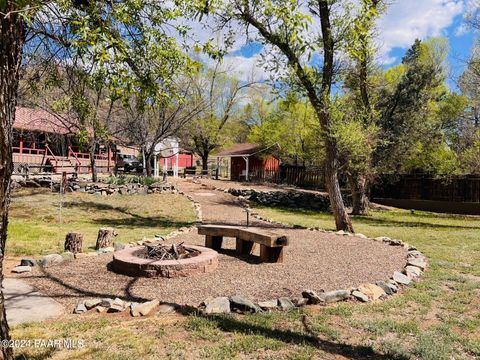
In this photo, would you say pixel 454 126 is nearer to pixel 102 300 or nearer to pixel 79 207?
pixel 79 207

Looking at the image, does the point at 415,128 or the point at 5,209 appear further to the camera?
the point at 415,128

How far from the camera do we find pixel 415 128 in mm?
20391

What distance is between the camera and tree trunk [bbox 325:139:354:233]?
475 inches

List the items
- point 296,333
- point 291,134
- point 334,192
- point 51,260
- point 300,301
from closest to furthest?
point 296,333 < point 300,301 < point 51,260 < point 334,192 < point 291,134

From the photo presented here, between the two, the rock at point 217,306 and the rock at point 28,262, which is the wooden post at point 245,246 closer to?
the rock at point 217,306

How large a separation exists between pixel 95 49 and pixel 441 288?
579cm

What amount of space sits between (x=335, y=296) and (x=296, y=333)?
1.44 metres

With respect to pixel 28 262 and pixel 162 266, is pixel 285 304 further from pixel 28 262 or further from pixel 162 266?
pixel 28 262

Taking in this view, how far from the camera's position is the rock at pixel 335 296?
5.30 metres

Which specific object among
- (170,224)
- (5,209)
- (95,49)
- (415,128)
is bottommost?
(170,224)

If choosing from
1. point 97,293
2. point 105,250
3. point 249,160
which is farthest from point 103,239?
point 249,160

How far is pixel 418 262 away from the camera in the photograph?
24.5 feet

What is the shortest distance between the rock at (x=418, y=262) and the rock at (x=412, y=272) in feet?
0.76

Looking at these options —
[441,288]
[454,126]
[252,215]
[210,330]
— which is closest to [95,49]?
[210,330]
